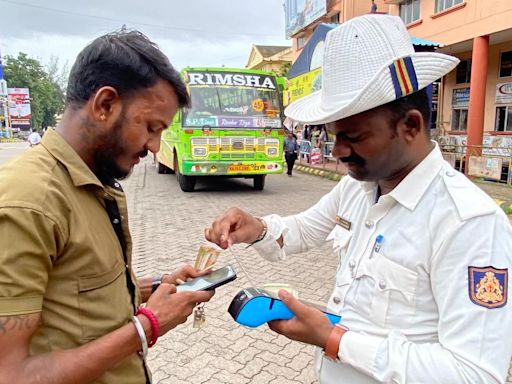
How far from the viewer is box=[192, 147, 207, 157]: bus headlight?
887 centimetres

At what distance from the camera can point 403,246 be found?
1.18 m

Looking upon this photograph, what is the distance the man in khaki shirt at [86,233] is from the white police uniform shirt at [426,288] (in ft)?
1.74

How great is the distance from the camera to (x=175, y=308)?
49.4 inches

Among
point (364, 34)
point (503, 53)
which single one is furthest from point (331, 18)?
point (364, 34)

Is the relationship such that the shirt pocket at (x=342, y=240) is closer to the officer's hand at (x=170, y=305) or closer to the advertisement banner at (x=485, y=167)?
the officer's hand at (x=170, y=305)

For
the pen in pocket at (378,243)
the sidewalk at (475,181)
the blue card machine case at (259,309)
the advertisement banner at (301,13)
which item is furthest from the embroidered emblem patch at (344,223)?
the advertisement banner at (301,13)

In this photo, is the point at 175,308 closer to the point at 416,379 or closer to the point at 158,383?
the point at 416,379

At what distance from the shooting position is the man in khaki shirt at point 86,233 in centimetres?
94

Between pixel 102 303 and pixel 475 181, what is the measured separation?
11.5 metres

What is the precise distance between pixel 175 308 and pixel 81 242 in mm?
358

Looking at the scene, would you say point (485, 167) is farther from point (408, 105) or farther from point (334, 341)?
point (334, 341)

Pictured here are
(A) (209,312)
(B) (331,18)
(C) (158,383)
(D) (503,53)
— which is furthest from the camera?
(B) (331,18)

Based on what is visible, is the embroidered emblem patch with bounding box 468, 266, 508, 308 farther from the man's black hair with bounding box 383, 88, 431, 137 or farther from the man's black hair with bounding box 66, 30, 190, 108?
the man's black hair with bounding box 66, 30, 190, 108

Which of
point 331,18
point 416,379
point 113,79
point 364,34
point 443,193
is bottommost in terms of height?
point 416,379
